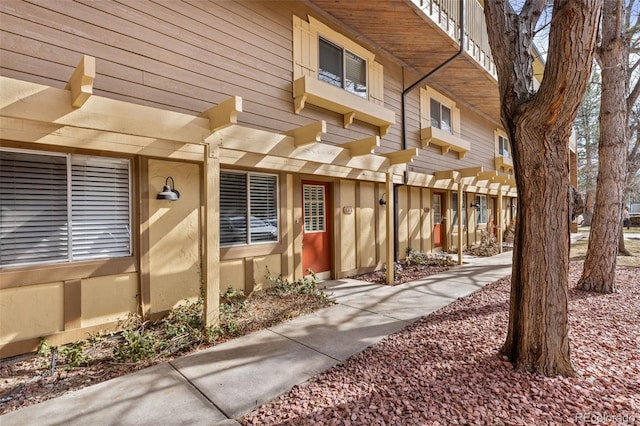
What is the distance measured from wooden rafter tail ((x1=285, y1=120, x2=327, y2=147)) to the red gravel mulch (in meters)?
2.59

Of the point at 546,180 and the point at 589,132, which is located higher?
the point at 589,132

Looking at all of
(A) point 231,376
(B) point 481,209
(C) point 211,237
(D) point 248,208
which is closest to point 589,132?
(B) point 481,209

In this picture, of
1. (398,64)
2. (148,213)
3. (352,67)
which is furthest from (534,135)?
(398,64)

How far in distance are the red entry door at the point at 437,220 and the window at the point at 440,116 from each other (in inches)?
82.3

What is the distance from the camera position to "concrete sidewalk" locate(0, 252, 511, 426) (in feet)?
7.55

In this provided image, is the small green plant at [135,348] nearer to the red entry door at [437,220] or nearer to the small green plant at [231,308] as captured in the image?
the small green plant at [231,308]

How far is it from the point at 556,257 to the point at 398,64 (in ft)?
20.9

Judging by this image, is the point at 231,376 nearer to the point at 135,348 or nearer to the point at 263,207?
the point at 135,348

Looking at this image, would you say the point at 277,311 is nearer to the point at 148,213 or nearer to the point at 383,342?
the point at 383,342

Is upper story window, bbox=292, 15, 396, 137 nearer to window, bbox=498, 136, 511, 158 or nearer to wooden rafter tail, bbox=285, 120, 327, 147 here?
wooden rafter tail, bbox=285, 120, 327, 147

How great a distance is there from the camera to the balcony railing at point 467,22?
20.9 ft

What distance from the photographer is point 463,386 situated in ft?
8.29

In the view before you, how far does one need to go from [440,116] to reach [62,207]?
9.03 metres

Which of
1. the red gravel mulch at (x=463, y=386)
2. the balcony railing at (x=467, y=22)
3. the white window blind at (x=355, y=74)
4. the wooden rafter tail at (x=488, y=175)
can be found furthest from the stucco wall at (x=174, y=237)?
the wooden rafter tail at (x=488, y=175)
